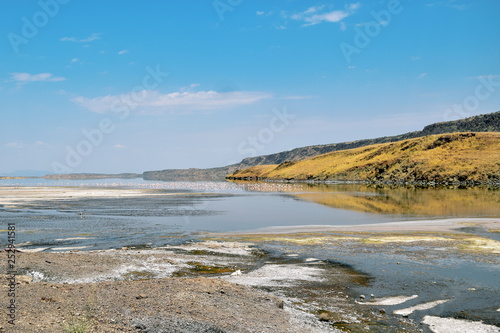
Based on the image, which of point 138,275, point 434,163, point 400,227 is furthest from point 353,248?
point 434,163

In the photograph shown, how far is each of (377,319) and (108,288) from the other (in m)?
8.93

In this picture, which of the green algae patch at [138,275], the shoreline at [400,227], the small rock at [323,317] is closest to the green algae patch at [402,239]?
the shoreline at [400,227]

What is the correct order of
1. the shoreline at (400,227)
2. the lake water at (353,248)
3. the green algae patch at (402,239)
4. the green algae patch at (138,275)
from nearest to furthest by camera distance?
the lake water at (353,248) < the green algae patch at (138,275) < the green algae patch at (402,239) < the shoreline at (400,227)

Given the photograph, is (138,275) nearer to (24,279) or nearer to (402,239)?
(24,279)

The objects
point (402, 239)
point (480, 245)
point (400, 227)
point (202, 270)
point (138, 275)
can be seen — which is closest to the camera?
point (138, 275)

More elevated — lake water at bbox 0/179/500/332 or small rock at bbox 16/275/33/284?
small rock at bbox 16/275/33/284

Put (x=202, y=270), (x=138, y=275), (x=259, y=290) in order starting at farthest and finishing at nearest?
(x=202, y=270)
(x=138, y=275)
(x=259, y=290)

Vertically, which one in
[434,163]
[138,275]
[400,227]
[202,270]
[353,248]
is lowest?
[400,227]

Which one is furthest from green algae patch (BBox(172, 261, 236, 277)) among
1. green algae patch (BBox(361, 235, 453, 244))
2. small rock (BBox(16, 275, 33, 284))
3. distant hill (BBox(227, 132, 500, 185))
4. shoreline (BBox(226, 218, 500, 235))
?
distant hill (BBox(227, 132, 500, 185))

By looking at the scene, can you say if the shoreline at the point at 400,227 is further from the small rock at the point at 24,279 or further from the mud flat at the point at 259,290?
the small rock at the point at 24,279

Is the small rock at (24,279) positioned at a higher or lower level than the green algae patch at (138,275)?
higher

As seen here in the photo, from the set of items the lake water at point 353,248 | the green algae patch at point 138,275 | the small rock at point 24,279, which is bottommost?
the lake water at point 353,248

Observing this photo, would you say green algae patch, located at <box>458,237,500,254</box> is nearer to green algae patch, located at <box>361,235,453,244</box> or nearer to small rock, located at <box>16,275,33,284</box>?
green algae patch, located at <box>361,235,453,244</box>

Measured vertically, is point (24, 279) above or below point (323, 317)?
above
